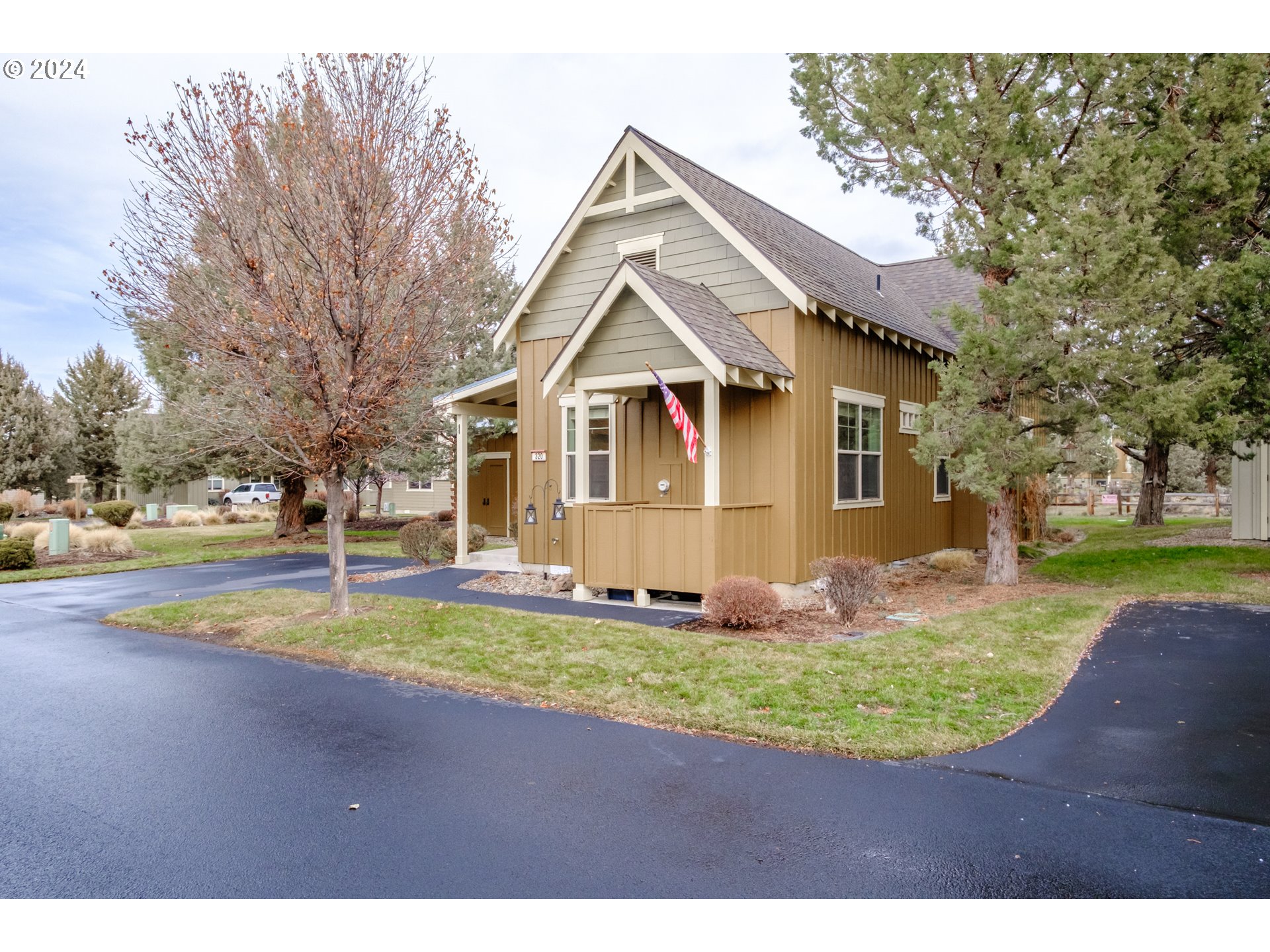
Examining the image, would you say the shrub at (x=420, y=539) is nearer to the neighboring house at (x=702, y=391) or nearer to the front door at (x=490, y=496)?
the neighboring house at (x=702, y=391)

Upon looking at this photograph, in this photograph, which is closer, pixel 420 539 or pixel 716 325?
pixel 716 325

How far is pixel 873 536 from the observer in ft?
44.3

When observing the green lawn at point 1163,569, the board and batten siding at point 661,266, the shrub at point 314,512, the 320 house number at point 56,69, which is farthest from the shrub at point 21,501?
the green lawn at point 1163,569

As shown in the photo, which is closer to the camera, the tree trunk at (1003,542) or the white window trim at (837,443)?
the white window trim at (837,443)

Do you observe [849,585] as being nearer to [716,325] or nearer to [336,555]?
[716,325]

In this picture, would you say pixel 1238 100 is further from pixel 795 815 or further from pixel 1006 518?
pixel 795 815

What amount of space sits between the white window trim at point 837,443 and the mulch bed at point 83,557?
54.6ft

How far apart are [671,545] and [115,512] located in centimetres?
2688

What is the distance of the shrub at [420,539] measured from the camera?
1595 centimetres

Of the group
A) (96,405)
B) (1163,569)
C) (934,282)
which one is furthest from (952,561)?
(96,405)

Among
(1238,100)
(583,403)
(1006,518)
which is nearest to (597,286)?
(583,403)

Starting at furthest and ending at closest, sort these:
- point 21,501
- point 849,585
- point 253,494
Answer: point 253,494 < point 21,501 < point 849,585

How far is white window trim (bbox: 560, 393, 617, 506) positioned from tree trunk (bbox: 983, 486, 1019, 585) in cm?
628

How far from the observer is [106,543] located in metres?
19.3
